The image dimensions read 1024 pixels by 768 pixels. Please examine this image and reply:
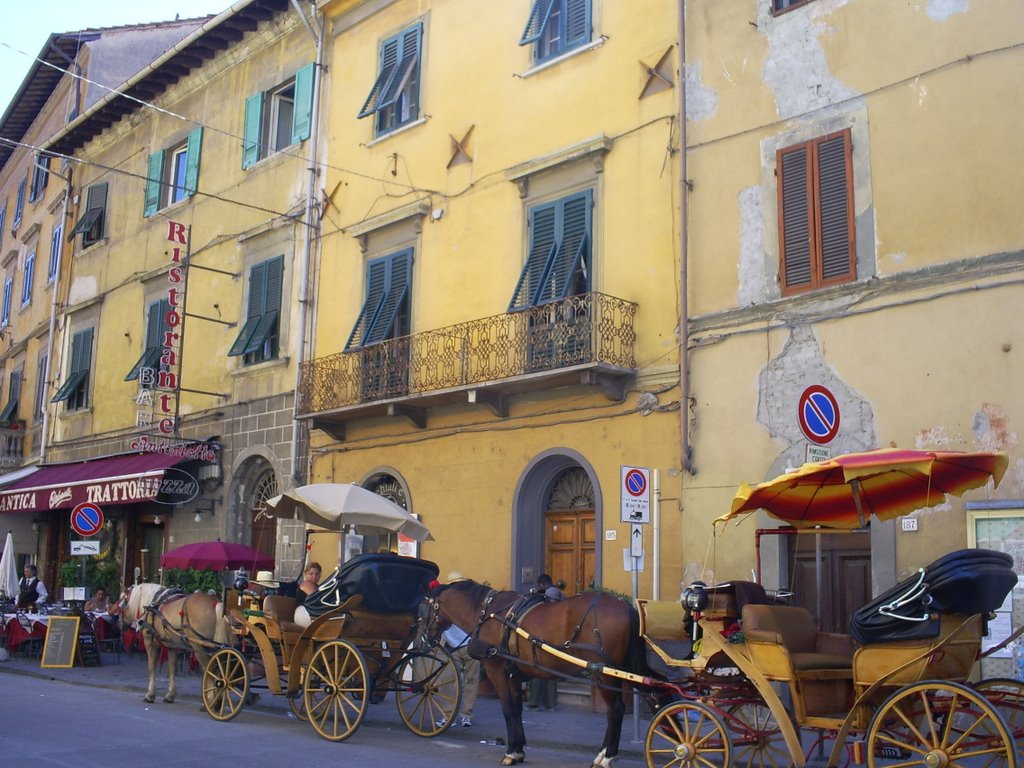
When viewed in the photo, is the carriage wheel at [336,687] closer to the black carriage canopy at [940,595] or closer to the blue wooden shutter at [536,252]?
the black carriage canopy at [940,595]

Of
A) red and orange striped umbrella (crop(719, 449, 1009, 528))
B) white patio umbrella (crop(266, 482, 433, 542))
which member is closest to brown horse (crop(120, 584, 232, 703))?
white patio umbrella (crop(266, 482, 433, 542))

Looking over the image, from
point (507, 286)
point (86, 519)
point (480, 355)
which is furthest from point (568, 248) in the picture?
point (86, 519)

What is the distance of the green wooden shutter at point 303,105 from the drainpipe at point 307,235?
108 millimetres

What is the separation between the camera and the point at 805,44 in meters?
13.5

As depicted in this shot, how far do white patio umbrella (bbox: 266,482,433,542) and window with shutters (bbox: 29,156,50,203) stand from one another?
22524mm

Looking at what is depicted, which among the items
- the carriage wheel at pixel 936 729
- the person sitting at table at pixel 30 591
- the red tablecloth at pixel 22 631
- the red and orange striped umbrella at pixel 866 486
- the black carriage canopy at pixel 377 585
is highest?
the red and orange striped umbrella at pixel 866 486

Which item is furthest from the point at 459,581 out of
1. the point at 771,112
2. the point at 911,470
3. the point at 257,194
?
the point at 257,194

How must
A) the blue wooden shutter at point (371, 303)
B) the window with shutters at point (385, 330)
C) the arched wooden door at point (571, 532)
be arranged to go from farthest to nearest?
the blue wooden shutter at point (371, 303)
the window with shutters at point (385, 330)
the arched wooden door at point (571, 532)

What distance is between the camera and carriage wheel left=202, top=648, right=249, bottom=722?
12312 millimetres

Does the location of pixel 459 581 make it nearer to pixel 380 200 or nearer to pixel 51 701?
pixel 51 701

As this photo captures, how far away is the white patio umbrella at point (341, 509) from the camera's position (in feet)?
45.8

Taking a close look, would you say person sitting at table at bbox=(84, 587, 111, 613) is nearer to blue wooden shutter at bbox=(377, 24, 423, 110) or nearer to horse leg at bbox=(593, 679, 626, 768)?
blue wooden shutter at bbox=(377, 24, 423, 110)

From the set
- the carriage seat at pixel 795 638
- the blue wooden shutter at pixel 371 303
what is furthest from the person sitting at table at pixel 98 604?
the carriage seat at pixel 795 638

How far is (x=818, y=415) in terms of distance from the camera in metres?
10.5
